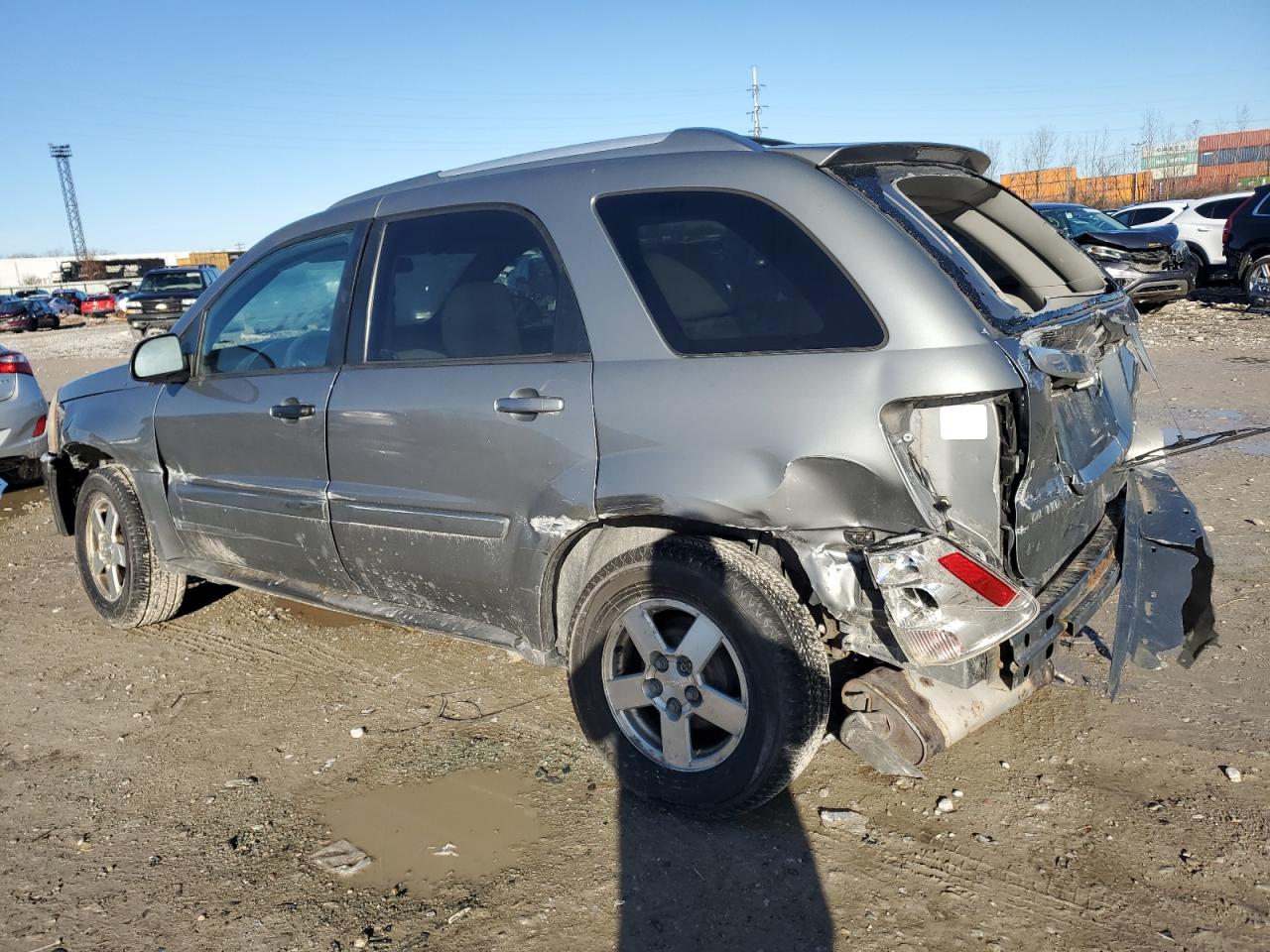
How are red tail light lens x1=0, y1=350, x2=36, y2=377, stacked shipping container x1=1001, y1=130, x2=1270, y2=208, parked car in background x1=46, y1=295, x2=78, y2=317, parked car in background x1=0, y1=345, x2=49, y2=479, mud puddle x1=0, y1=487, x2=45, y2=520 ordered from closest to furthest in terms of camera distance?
1. parked car in background x1=0, y1=345, x2=49, y2=479
2. red tail light lens x1=0, y1=350, x2=36, y2=377
3. mud puddle x1=0, y1=487, x2=45, y2=520
4. parked car in background x1=46, y1=295, x2=78, y2=317
5. stacked shipping container x1=1001, y1=130, x2=1270, y2=208

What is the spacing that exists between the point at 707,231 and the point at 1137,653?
1.88 metres

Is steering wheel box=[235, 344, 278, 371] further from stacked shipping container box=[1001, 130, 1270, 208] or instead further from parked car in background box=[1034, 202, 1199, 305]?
stacked shipping container box=[1001, 130, 1270, 208]

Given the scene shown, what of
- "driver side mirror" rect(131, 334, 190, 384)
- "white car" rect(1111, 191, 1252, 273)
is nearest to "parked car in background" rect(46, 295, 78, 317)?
"white car" rect(1111, 191, 1252, 273)

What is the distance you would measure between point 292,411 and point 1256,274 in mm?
15934

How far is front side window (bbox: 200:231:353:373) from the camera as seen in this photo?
4012 mm

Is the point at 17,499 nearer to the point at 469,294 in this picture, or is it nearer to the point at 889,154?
the point at 469,294

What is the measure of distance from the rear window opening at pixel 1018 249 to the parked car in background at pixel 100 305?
42246 millimetres

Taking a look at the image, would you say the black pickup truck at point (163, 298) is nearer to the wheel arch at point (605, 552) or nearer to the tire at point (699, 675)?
the wheel arch at point (605, 552)

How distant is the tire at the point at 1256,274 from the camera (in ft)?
50.0

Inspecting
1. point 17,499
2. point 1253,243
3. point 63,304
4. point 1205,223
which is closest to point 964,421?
point 17,499

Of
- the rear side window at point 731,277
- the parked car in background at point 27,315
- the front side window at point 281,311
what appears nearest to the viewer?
the rear side window at point 731,277

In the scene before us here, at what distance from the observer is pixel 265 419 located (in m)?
4.06

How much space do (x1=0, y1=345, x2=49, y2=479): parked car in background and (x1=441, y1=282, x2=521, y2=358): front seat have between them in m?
5.51

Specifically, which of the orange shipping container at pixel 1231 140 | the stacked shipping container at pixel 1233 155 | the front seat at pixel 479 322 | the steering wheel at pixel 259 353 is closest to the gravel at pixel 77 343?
the steering wheel at pixel 259 353
